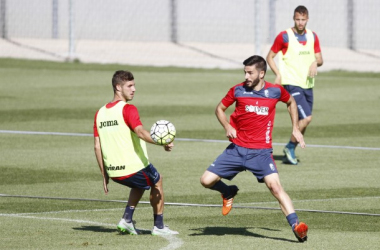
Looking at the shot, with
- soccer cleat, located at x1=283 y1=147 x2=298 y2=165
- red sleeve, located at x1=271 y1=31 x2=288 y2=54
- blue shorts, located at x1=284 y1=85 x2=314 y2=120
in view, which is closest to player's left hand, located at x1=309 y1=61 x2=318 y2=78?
blue shorts, located at x1=284 y1=85 x2=314 y2=120

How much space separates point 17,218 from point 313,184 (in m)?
4.69

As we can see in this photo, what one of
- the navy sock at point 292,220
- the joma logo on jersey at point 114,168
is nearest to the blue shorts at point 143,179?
the joma logo on jersey at point 114,168

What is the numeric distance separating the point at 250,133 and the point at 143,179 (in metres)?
1.28

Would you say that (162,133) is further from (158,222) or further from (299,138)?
(299,138)

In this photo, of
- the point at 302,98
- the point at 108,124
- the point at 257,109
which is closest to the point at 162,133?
the point at 108,124

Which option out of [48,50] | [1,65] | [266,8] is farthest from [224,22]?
[1,65]

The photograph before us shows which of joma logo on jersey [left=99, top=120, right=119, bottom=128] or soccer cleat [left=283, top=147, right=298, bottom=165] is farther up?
joma logo on jersey [left=99, top=120, right=119, bottom=128]

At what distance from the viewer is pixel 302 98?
16.0 meters

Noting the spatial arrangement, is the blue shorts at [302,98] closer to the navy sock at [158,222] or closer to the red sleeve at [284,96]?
the red sleeve at [284,96]

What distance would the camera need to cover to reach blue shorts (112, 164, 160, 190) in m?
9.84

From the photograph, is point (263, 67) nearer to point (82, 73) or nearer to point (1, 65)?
point (82, 73)

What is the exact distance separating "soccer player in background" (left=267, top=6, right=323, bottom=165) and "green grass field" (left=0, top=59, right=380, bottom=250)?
0.98 meters

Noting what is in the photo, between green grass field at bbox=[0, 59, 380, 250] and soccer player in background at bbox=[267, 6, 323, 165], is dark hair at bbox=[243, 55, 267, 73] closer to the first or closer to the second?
green grass field at bbox=[0, 59, 380, 250]

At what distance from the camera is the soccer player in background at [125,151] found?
9805 millimetres
